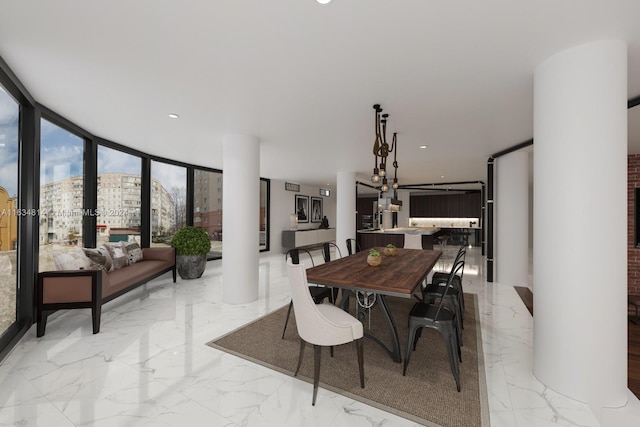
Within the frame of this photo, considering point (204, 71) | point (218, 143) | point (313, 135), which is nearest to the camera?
point (204, 71)

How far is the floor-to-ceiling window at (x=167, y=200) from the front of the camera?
6.30 metres

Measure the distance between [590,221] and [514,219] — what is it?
3.80m

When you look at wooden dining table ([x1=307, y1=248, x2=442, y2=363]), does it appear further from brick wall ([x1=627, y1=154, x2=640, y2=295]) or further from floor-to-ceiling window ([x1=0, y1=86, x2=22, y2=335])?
brick wall ([x1=627, y1=154, x2=640, y2=295])

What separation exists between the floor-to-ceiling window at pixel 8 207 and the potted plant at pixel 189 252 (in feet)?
8.99

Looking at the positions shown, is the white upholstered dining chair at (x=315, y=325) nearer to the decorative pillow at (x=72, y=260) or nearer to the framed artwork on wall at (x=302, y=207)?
the decorative pillow at (x=72, y=260)

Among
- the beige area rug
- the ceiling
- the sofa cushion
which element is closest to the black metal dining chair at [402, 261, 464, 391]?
the beige area rug

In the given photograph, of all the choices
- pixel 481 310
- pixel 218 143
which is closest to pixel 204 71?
pixel 218 143

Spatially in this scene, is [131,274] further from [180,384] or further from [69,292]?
[180,384]

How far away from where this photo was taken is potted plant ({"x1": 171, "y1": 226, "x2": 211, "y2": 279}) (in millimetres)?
5789

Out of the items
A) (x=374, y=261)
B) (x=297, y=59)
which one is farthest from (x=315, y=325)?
(x=297, y=59)

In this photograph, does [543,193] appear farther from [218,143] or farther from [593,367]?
[218,143]

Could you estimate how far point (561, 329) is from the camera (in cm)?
219

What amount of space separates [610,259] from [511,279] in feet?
12.8

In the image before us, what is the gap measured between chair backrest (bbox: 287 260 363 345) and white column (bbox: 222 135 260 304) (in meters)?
2.48
